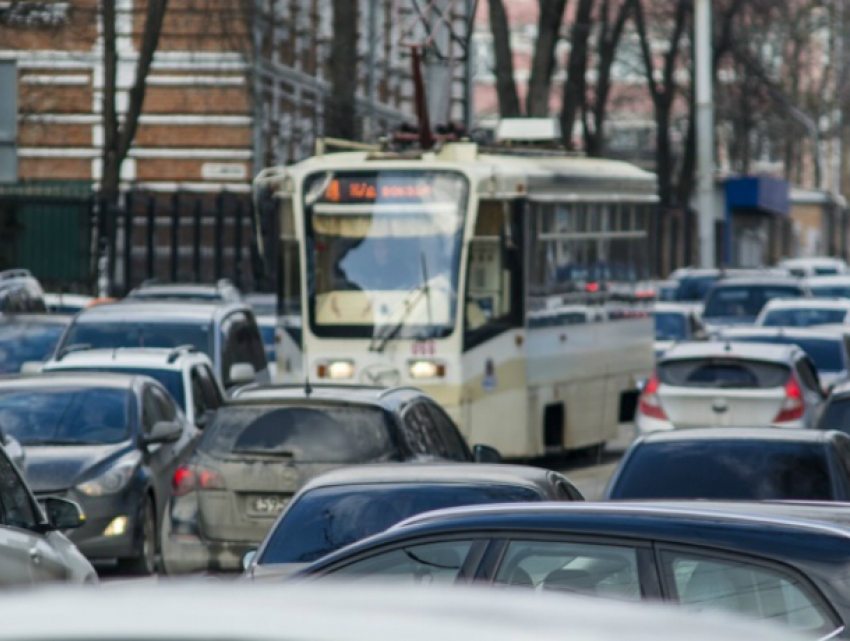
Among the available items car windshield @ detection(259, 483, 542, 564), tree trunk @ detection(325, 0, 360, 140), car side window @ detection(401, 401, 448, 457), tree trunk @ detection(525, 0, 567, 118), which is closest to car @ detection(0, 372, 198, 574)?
car side window @ detection(401, 401, 448, 457)

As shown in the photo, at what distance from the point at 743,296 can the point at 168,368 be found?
18.4 metres

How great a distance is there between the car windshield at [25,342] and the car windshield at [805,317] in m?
11.2

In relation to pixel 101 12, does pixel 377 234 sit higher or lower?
lower

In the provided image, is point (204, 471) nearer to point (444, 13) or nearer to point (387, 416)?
point (387, 416)

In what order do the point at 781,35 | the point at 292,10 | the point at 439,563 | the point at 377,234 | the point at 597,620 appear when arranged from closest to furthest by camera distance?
the point at 597,620 → the point at 439,563 → the point at 377,234 → the point at 292,10 → the point at 781,35

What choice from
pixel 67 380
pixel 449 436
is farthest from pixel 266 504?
pixel 67 380

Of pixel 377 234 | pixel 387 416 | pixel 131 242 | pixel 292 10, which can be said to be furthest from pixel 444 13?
pixel 292 10

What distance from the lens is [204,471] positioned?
1215 cm

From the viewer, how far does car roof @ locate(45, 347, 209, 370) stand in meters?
17.2

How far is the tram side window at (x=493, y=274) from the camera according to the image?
19.8 m

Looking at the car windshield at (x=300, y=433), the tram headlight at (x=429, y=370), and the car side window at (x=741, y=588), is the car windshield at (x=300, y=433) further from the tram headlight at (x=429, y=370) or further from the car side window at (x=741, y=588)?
the tram headlight at (x=429, y=370)

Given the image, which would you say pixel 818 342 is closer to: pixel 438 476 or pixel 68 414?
pixel 68 414

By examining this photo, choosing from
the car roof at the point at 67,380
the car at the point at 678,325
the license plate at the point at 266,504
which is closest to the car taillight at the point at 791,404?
the car roof at the point at 67,380

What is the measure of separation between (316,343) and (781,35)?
192ft
